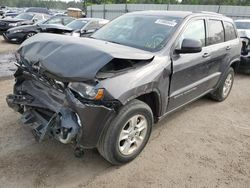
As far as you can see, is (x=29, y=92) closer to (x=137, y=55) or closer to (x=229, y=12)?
(x=137, y=55)

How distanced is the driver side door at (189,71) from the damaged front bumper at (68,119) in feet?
4.24

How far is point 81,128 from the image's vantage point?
264cm

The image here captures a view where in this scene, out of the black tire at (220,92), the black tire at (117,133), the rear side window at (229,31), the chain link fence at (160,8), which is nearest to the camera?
the black tire at (117,133)

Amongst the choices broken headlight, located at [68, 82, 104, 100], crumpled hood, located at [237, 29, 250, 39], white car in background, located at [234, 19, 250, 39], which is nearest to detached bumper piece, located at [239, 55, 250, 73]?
crumpled hood, located at [237, 29, 250, 39]

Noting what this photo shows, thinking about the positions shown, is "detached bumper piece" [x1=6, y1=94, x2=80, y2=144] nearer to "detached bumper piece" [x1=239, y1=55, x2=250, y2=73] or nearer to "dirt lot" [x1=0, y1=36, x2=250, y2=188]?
"dirt lot" [x1=0, y1=36, x2=250, y2=188]

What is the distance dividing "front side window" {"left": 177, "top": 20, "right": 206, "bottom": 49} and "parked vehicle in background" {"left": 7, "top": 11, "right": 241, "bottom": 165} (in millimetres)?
15

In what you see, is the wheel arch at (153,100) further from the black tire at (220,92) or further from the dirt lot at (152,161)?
the black tire at (220,92)

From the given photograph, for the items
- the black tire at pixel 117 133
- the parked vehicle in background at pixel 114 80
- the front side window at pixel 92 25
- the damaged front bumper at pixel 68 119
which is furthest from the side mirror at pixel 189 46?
the front side window at pixel 92 25

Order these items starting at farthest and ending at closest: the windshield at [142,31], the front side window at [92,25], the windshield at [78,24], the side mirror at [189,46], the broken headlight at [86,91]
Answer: the windshield at [78,24] → the front side window at [92,25] → the windshield at [142,31] → the side mirror at [189,46] → the broken headlight at [86,91]

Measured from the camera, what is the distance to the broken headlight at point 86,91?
103 inches

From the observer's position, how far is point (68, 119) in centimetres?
267

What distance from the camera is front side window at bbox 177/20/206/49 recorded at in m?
3.78

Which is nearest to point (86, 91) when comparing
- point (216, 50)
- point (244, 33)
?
point (216, 50)

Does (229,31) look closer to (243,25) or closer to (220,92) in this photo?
(220,92)
